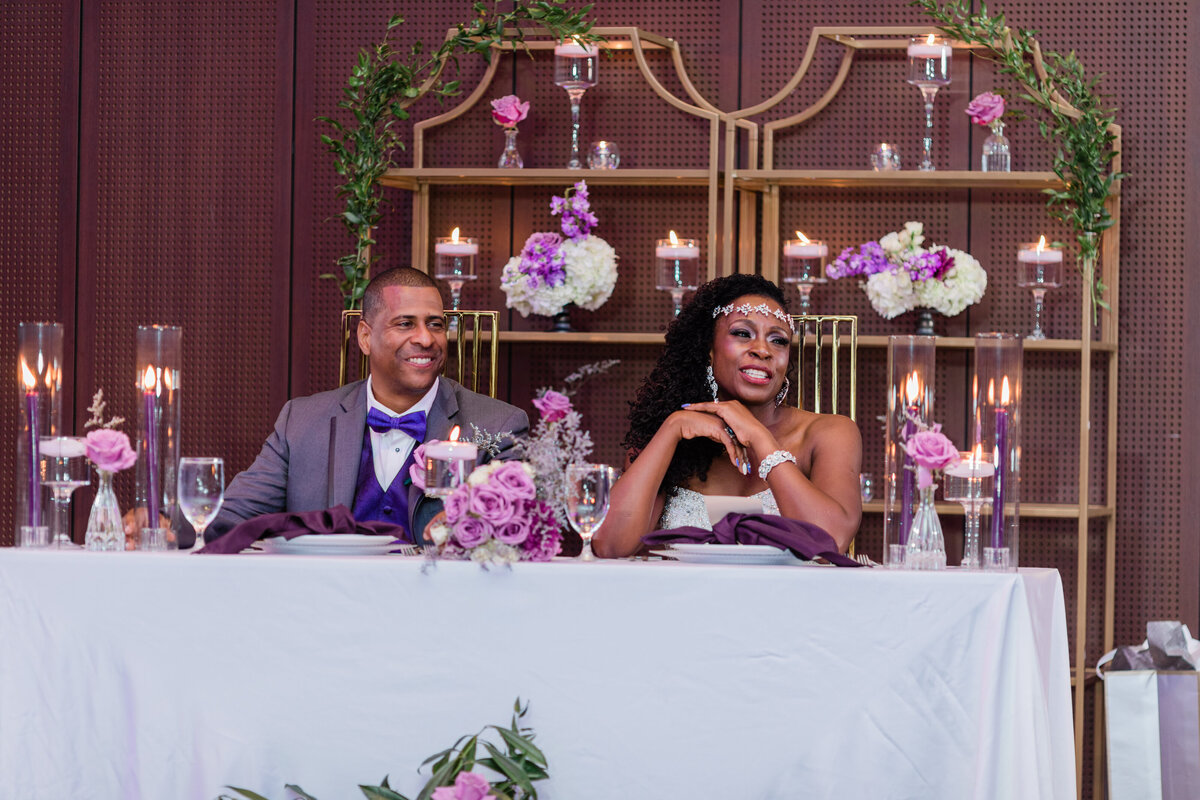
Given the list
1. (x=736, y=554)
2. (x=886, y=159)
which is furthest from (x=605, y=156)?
(x=736, y=554)

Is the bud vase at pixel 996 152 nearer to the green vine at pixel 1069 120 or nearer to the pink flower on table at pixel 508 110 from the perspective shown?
the green vine at pixel 1069 120

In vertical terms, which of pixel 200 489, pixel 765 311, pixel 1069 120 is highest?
pixel 1069 120

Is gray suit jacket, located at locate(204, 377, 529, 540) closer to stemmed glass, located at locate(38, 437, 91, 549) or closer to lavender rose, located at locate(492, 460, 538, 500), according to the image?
stemmed glass, located at locate(38, 437, 91, 549)

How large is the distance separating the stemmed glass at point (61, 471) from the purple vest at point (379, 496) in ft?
3.22

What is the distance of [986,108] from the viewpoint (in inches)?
174

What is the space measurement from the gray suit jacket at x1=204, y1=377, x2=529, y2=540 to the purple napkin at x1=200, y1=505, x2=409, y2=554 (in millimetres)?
711

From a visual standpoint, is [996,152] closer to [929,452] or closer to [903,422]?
[903,422]

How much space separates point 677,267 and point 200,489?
7.58 ft

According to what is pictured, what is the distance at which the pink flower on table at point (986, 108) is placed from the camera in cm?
439

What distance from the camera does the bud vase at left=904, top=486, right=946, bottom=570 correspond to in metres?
2.39

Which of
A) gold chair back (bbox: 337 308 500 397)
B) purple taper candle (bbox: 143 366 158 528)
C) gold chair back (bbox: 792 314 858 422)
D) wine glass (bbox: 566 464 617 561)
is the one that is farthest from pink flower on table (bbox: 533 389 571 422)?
gold chair back (bbox: 792 314 858 422)

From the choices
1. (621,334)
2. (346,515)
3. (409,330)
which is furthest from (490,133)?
(346,515)

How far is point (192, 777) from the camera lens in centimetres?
234

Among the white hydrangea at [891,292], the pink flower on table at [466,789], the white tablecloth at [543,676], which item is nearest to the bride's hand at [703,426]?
the white tablecloth at [543,676]
